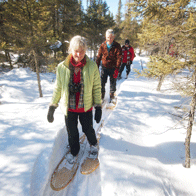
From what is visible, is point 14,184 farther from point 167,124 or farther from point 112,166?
point 167,124

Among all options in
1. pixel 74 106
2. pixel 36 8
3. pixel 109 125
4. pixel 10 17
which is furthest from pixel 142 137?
pixel 10 17

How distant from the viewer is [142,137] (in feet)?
9.36

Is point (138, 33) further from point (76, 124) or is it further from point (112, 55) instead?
point (76, 124)

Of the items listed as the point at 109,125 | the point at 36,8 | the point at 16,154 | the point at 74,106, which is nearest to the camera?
the point at 74,106

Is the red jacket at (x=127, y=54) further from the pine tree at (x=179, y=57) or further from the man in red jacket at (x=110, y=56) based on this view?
the man in red jacket at (x=110, y=56)

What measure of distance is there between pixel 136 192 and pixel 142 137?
1.32m

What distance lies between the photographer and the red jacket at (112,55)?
11.8 feet

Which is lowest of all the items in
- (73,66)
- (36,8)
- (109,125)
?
(109,125)

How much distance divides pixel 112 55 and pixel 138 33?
3.17 meters

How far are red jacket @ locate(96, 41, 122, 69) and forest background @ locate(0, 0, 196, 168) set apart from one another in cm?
97

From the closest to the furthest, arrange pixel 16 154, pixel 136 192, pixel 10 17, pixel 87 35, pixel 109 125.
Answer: pixel 136 192
pixel 16 154
pixel 109 125
pixel 10 17
pixel 87 35

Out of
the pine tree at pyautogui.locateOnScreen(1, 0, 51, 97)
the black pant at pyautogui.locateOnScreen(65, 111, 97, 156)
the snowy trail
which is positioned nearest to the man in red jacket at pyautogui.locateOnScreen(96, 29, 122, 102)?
the black pant at pyautogui.locateOnScreen(65, 111, 97, 156)

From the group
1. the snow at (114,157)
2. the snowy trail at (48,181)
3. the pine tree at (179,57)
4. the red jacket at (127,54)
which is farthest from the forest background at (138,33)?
the snowy trail at (48,181)

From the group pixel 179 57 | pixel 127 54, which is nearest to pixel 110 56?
pixel 179 57
